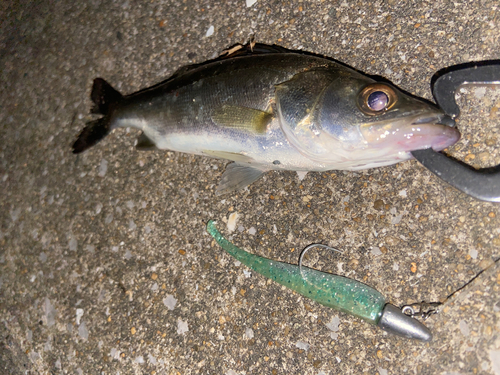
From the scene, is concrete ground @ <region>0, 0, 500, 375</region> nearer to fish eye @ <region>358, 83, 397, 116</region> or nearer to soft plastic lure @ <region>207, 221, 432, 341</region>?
soft plastic lure @ <region>207, 221, 432, 341</region>

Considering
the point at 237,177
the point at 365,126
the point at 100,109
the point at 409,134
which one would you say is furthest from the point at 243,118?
the point at 100,109

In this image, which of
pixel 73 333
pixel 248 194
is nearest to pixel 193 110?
pixel 248 194

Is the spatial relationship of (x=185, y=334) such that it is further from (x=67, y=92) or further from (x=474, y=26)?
(x=474, y=26)

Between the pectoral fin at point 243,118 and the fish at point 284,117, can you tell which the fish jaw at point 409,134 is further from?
the pectoral fin at point 243,118

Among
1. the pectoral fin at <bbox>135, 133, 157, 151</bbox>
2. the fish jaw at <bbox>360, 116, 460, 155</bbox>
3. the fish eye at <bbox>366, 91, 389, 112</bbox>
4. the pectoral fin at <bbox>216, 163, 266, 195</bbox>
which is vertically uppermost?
the fish eye at <bbox>366, 91, 389, 112</bbox>

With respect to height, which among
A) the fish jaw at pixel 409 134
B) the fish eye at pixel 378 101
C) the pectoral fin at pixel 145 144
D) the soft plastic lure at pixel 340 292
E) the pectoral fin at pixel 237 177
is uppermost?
the fish eye at pixel 378 101

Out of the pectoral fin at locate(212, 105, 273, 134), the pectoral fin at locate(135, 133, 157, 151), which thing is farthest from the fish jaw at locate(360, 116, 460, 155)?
the pectoral fin at locate(135, 133, 157, 151)

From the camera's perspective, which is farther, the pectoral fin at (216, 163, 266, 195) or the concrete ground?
the pectoral fin at (216, 163, 266, 195)

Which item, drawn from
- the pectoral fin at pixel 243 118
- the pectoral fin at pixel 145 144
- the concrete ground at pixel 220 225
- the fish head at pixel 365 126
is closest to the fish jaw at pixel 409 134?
the fish head at pixel 365 126
